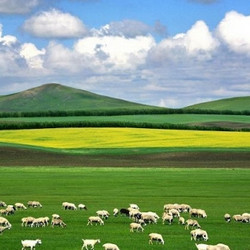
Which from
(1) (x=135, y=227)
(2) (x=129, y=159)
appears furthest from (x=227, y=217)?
(2) (x=129, y=159)

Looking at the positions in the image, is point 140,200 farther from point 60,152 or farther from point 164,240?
point 60,152

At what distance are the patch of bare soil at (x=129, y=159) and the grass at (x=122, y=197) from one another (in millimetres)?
5365

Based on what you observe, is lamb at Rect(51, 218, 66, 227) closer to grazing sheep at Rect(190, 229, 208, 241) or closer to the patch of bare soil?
grazing sheep at Rect(190, 229, 208, 241)

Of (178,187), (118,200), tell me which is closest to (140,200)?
(118,200)

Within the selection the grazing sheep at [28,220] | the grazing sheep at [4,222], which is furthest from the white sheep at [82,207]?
the grazing sheep at [4,222]

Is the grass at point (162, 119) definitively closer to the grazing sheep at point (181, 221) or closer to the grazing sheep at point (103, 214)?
the grazing sheep at point (103, 214)

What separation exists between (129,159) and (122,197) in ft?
122

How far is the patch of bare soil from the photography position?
78.8 m

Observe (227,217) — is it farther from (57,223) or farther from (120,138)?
(120,138)

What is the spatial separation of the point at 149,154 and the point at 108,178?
86.0 feet

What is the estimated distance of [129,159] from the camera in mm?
85000

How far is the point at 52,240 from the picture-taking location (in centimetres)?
2933

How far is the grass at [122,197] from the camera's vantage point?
29766mm

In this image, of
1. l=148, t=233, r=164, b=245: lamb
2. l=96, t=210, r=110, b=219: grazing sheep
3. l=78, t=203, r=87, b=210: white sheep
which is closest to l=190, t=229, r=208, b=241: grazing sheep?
l=148, t=233, r=164, b=245: lamb
